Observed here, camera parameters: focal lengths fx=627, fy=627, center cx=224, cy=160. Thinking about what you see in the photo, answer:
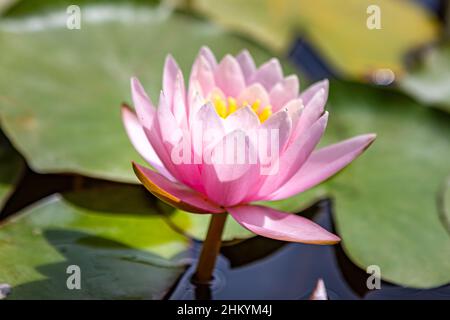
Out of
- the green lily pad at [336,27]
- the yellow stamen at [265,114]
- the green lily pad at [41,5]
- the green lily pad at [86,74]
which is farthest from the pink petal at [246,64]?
the green lily pad at [336,27]

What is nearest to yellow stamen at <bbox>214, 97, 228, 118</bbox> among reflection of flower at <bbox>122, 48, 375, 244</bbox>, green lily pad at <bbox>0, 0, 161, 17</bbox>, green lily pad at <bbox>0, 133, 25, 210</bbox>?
reflection of flower at <bbox>122, 48, 375, 244</bbox>

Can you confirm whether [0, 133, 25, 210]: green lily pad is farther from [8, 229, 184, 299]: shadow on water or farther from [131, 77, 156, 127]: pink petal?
[131, 77, 156, 127]: pink petal

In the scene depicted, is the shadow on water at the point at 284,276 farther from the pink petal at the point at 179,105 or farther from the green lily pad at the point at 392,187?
the pink petal at the point at 179,105

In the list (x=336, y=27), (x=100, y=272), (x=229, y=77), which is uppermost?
(x=336, y=27)

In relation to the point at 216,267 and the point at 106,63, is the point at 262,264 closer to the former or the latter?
the point at 216,267

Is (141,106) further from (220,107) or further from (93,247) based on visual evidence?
(93,247)

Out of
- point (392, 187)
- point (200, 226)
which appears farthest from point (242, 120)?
point (392, 187)

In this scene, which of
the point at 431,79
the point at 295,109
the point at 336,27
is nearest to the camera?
the point at 295,109
